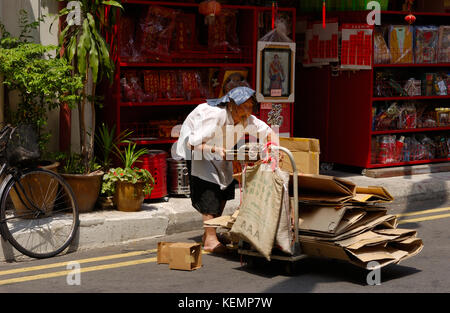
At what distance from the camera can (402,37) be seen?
11.8 meters

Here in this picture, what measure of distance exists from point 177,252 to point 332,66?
5.89 metres

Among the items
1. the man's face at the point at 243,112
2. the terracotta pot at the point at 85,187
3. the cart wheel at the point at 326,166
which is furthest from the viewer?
the cart wheel at the point at 326,166

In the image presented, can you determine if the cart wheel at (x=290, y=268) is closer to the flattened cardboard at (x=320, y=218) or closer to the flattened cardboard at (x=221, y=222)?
the flattened cardboard at (x=320, y=218)

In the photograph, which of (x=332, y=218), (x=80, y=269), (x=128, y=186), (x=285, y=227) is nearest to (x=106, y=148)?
(x=128, y=186)

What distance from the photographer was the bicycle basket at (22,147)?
747 cm

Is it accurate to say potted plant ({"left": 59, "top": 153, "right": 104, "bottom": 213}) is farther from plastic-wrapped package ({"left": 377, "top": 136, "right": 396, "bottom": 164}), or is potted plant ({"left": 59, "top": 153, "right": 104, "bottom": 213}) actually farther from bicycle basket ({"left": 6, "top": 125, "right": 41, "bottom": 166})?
plastic-wrapped package ({"left": 377, "top": 136, "right": 396, "bottom": 164})

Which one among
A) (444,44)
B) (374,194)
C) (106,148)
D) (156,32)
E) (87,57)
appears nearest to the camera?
(374,194)

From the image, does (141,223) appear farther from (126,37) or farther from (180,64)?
(126,37)

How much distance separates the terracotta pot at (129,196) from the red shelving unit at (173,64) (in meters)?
1.07

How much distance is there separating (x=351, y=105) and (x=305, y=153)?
4638 millimetres

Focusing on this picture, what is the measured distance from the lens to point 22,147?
752cm

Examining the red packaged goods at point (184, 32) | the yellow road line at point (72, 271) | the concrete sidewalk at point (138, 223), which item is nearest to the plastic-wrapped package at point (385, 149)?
the concrete sidewalk at point (138, 223)

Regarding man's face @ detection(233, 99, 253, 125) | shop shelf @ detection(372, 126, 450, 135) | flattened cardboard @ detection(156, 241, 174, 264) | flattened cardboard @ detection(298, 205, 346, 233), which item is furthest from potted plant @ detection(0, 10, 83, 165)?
shop shelf @ detection(372, 126, 450, 135)

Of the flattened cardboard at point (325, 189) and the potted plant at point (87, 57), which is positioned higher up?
the potted plant at point (87, 57)
